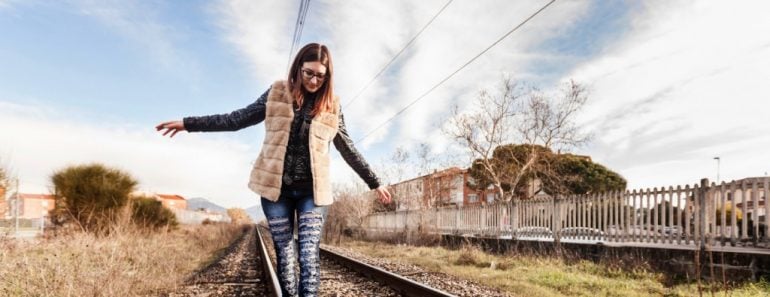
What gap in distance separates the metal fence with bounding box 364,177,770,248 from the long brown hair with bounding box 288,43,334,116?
7608 millimetres

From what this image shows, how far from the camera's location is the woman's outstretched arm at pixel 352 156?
3.15 metres

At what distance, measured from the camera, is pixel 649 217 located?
998 centimetres

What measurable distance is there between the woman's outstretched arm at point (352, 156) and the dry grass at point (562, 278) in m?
3.90

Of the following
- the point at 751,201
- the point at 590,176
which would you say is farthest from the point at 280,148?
the point at 590,176

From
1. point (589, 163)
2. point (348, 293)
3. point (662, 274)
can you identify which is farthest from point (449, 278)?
point (589, 163)

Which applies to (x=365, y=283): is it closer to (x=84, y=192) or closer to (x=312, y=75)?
(x=312, y=75)

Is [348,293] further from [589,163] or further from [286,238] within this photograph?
[589,163]

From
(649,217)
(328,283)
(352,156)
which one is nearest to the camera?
(352,156)

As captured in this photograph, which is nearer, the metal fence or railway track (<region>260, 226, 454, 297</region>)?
railway track (<region>260, 226, 454, 297</region>)

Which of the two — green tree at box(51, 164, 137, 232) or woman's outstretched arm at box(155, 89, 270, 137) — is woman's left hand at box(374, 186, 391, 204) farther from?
green tree at box(51, 164, 137, 232)

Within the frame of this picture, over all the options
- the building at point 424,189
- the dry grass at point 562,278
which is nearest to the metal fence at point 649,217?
the dry grass at point 562,278

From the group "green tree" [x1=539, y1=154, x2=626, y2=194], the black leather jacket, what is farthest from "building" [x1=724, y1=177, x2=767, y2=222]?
"green tree" [x1=539, y1=154, x2=626, y2=194]

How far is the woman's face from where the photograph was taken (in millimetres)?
2848

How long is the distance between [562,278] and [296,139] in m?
6.37
